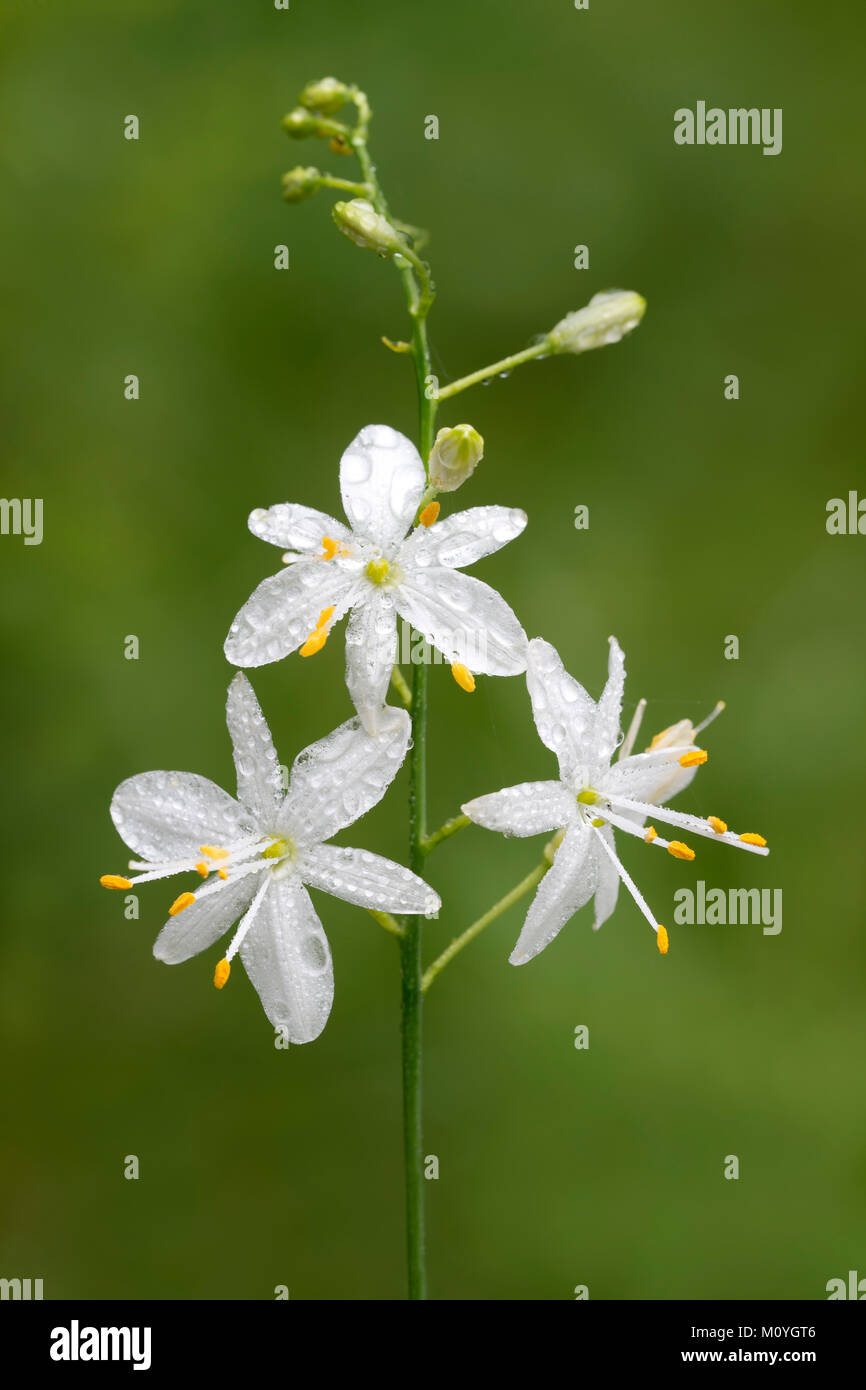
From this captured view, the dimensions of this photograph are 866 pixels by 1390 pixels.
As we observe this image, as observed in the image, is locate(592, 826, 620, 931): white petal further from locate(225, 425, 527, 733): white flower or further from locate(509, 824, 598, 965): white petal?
locate(225, 425, 527, 733): white flower

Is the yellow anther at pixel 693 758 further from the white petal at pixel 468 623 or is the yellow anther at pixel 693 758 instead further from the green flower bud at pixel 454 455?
the green flower bud at pixel 454 455

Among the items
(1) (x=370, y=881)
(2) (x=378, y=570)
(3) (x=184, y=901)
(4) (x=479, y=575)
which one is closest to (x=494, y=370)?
(2) (x=378, y=570)

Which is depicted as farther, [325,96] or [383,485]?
[325,96]

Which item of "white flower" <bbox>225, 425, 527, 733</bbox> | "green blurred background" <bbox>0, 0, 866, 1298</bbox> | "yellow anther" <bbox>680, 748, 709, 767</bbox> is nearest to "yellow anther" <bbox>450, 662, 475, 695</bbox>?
"white flower" <bbox>225, 425, 527, 733</bbox>

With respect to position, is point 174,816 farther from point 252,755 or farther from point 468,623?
point 468,623

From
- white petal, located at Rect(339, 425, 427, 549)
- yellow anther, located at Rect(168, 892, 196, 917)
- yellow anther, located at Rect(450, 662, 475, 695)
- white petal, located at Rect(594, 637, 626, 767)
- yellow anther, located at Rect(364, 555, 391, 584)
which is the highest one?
white petal, located at Rect(339, 425, 427, 549)
